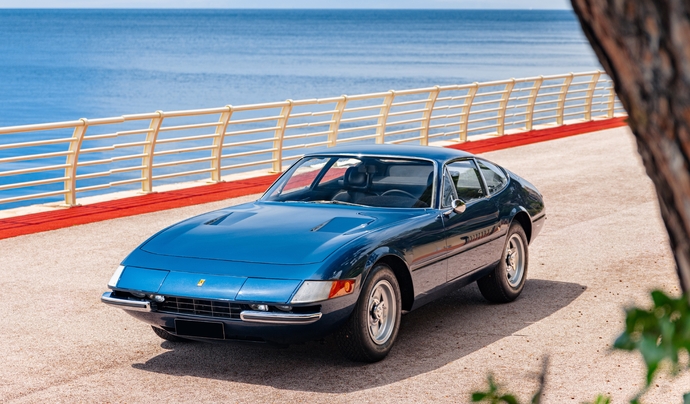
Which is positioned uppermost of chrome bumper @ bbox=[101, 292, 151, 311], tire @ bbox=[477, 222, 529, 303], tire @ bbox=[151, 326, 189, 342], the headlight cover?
chrome bumper @ bbox=[101, 292, 151, 311]

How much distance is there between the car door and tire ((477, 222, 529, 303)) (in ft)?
0.73

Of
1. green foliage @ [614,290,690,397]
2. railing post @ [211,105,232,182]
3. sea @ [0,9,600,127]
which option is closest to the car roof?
green foliage @ [614,290,690,397]

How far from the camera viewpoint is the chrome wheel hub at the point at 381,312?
6488mm

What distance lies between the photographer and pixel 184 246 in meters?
6.55

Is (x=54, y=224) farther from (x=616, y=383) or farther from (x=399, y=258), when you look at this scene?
(x=616, y=383)

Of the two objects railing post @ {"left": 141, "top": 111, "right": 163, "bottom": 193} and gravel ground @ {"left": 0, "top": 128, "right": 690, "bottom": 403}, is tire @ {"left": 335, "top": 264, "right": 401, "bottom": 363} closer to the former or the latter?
gravel ground @ {"left": 0, "top": 128, "right": 690, "bottom": 403}

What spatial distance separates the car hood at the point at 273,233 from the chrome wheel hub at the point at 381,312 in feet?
1.27

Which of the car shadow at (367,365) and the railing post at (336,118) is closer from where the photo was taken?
the car shadow at (367,365)

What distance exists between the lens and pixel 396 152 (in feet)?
25.3

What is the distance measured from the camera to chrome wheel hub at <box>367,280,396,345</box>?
649 cm

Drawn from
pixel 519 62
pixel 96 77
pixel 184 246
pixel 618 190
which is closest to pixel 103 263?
pixel 184 246

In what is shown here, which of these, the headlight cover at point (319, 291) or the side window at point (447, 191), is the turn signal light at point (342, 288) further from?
the side window at point (447, 191)

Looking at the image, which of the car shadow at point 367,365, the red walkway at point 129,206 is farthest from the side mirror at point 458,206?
the red walkway at point 129,206

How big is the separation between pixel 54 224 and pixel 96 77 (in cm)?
7215
